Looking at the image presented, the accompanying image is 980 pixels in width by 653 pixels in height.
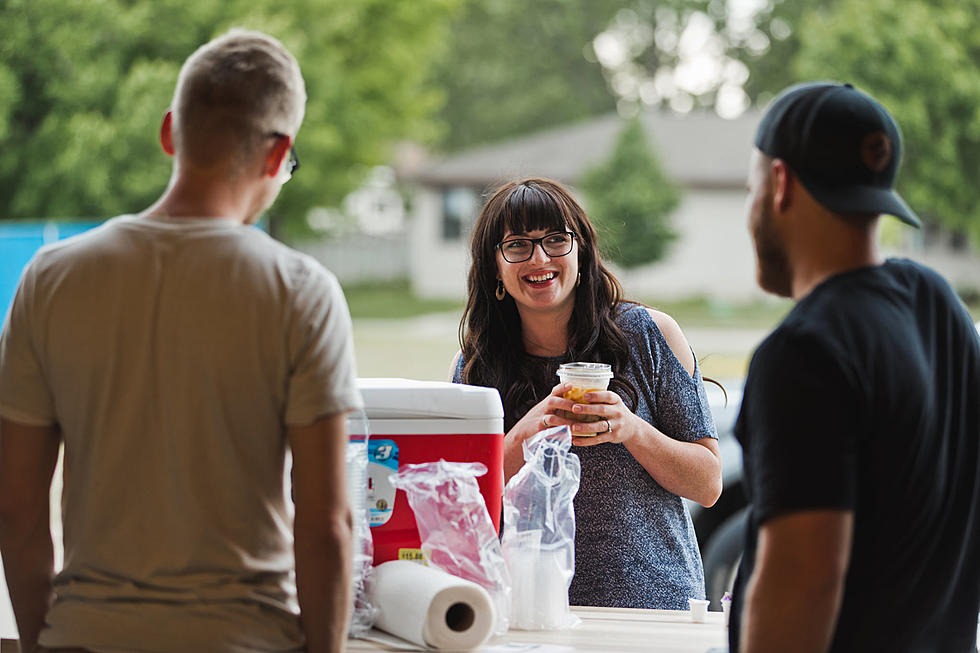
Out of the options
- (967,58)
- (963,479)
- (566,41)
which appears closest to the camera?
(963,479)

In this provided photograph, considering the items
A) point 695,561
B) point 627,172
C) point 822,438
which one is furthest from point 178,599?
point 627,172

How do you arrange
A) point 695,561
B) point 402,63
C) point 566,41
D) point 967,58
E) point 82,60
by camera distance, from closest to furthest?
point 695,561
point 82,60
point 402,63
point 967,58
point 566,41

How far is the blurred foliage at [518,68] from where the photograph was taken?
32.4 m

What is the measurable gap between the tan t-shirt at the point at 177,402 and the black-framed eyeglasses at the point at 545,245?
103 centimetres

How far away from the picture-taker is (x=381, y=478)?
2.03 m

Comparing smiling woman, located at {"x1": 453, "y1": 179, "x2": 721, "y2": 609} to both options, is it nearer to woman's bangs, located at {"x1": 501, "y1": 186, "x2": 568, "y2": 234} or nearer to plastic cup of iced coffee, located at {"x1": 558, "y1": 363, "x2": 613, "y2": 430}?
woman's bangs, located at {"x1": 501, "y1": 186, "x2": 568, "y2": 234}

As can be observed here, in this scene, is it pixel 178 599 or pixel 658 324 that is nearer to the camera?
pixel 178 599

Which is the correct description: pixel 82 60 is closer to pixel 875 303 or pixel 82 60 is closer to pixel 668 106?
pixel 875 303

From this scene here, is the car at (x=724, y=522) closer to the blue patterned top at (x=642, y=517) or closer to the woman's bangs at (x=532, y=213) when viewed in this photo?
the blue patterned top at (x=642, y=517)

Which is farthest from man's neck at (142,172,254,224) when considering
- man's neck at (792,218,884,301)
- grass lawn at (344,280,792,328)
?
grass lawn at (344,280,792,328)

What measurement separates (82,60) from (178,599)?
53.8ft

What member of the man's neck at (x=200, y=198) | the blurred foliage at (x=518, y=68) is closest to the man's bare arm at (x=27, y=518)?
the man's neck at (x=200, y=198)

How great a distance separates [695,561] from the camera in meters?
2.46

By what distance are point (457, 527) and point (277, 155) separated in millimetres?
757
